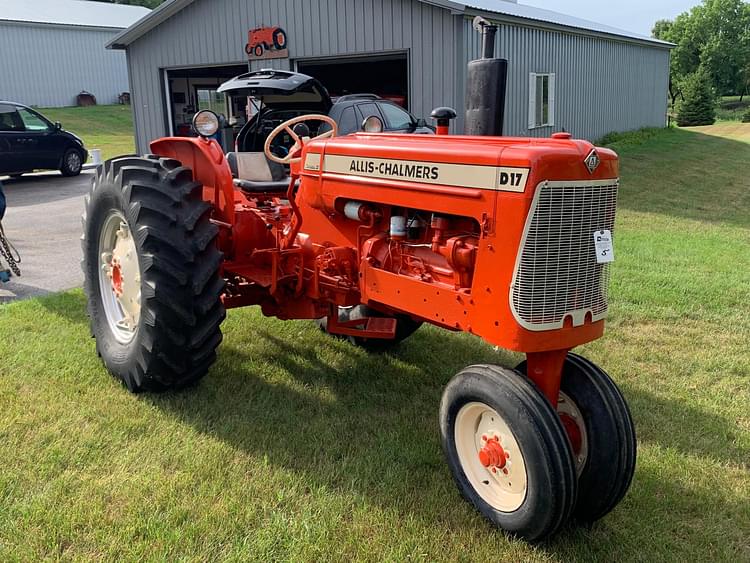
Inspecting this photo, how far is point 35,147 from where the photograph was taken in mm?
14836

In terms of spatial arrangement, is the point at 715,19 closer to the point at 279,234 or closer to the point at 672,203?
the point at 672,203

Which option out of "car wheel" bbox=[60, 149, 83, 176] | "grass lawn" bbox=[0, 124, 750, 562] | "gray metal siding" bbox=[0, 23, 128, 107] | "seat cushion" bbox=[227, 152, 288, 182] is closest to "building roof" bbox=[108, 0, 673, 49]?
"car wheel" bbox=[60, 149, 83, 176]

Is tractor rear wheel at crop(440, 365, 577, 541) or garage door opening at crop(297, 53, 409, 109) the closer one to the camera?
tractor rear wheel at crop(440, 365, 577, 541)

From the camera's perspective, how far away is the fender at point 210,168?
407 cm

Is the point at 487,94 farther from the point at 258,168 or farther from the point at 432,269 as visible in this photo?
the point at 258,168

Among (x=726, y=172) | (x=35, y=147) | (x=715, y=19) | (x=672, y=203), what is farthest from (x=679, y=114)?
(x=715, y=19)

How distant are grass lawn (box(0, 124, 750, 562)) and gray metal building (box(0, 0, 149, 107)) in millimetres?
26826

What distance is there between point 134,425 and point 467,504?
1.82 m

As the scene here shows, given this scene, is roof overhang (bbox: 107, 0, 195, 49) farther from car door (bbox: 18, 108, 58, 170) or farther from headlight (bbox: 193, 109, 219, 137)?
headlight (bbox: 193, 109, 219, 137)

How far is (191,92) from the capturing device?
19438mm

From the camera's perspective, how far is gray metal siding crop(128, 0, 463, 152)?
11.2 m

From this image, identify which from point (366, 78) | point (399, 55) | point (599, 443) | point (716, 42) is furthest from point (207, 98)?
point (716, 42)

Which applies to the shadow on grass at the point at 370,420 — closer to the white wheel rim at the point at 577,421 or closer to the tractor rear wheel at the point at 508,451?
the tractor rear wheel at the point at 508,451

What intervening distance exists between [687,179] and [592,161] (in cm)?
1251
